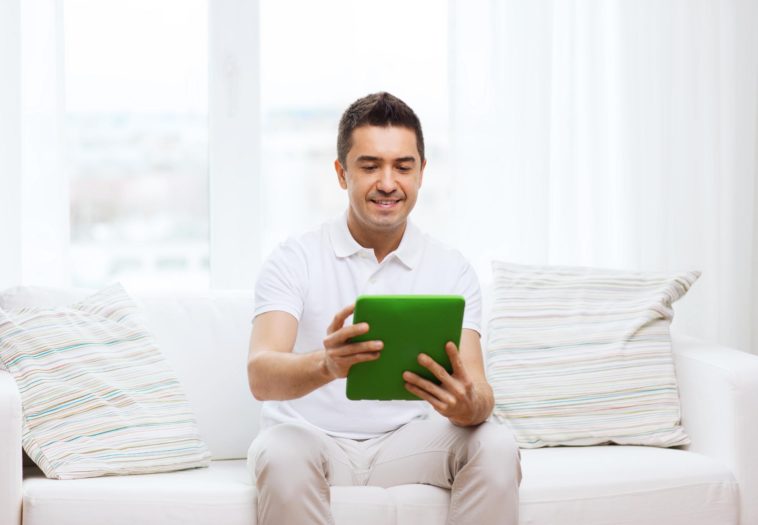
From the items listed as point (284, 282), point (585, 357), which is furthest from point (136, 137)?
point (585, 357)

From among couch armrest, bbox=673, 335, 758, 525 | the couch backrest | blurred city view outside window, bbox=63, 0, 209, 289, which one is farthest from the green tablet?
blurred city view outside window, bbox=63, 0, 209, 289

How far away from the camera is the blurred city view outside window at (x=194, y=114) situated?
10.7 ft

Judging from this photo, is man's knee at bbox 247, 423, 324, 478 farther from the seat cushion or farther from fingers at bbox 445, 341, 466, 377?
the seat cushion

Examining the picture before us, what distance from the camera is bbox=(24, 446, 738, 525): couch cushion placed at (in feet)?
6.86

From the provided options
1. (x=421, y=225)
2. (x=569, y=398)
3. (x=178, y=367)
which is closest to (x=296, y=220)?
(x=421, y=225)

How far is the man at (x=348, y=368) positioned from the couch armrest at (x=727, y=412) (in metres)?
0.68

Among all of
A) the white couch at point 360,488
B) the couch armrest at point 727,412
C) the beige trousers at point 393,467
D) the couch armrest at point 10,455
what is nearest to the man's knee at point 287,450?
the beige trousers at point 393,467

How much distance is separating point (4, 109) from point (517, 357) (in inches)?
66.6

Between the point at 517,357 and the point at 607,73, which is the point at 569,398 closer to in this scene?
the point at 517,357

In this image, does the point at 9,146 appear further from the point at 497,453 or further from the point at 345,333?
the point at 497,453

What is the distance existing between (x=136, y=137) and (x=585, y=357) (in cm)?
164

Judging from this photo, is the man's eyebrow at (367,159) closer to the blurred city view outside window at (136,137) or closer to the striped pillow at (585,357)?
the striped pillow at (585,357)

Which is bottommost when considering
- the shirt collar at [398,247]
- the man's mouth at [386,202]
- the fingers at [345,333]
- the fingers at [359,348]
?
the fingers at [359,348]

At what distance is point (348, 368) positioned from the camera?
1823 millimetres
